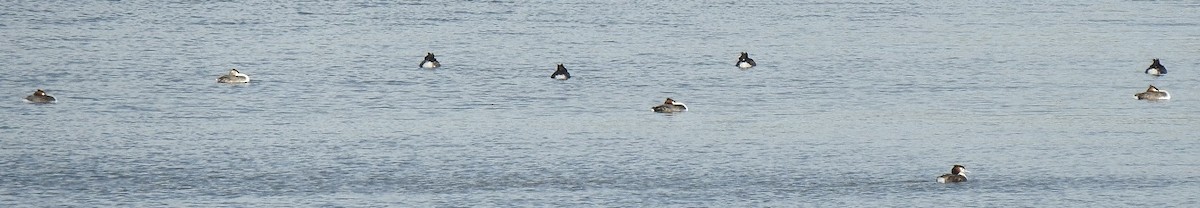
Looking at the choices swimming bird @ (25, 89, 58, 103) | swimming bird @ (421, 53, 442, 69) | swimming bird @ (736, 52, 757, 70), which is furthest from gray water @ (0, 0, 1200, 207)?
swimming bird @ (421, 53, 442, 69)

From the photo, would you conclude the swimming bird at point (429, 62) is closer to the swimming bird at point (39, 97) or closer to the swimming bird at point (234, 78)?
the swimming bird at point (234, 78)

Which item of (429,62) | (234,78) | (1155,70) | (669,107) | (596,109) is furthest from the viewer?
(429,62)

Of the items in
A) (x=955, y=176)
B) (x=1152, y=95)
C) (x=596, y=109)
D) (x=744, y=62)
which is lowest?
(x=955, y=176)

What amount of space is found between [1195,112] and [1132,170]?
34.2ft

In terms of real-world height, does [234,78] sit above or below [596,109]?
above

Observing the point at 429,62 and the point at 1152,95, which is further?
the point at 429,62

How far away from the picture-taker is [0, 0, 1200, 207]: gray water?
1512 inches

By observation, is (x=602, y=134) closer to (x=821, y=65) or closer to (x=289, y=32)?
(x=821, y=65)

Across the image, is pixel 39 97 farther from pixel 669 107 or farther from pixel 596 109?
pixel 669 107

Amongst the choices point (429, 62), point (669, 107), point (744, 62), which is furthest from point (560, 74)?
point (669, 107)

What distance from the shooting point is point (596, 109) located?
50.0 m

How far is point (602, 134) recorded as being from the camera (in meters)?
45.4

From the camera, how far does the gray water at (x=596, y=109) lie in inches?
1512

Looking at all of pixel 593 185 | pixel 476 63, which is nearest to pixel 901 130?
pixel 593 185
